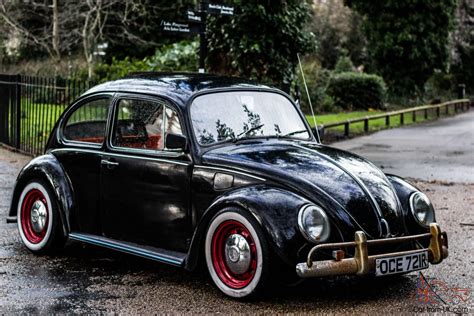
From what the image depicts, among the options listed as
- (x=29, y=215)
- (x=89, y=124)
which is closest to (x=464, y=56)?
(x=89, y=124)

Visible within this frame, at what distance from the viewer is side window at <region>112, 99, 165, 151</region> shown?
6.71 m

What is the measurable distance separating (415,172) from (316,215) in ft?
28.8

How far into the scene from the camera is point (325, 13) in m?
44.0

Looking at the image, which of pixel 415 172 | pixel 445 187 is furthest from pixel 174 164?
pixel 415 172

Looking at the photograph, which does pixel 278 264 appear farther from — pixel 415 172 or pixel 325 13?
pixel 325 13

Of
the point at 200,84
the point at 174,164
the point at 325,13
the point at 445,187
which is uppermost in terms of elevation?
the point at 325,13

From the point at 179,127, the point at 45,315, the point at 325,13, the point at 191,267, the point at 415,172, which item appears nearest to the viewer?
the point at 45,315

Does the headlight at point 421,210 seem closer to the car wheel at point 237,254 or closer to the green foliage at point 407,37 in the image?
the car wheel at point 237,254

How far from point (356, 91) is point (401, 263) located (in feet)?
81.1

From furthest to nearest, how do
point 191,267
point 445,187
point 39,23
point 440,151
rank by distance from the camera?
point 39,23, point 440,151, point 445,187, point 191,267

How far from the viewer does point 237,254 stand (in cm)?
577

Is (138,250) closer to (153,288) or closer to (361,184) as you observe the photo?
(153,288)

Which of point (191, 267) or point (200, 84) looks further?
point (200, 84)

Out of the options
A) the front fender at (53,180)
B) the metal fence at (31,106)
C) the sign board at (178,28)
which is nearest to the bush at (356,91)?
the metal fence at (31,106)
